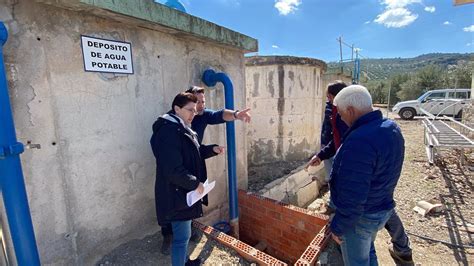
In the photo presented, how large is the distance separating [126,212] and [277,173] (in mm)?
3416

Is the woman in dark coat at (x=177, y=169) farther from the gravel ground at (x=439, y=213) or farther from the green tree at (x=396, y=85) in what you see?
the green tree at (x=396, y=85)

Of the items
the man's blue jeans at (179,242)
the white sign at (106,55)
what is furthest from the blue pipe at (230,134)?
the man's blue jeans at (179,242)

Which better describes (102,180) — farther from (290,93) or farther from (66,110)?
(290,93)

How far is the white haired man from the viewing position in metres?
1.50

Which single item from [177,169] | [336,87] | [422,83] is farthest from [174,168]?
[422,83]

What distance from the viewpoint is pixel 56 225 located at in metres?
1.83

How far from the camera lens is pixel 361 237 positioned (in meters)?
1.69

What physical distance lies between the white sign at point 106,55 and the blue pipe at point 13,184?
54cm

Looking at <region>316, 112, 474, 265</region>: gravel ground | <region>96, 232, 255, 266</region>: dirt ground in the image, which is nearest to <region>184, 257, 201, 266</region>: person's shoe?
<region>96, 232, 255, 266</region>: dirt ground

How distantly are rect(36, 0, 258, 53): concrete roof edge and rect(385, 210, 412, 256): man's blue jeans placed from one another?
2.72m

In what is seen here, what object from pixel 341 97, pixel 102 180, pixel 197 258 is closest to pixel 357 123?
pixel 341 97

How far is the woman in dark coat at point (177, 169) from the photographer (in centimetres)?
177

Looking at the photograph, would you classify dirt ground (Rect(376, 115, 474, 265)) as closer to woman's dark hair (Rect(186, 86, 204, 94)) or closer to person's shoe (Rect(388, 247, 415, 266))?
person's shoe (Rect(388, 247, 415, 266))

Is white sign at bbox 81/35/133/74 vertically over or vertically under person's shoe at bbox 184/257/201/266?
over
